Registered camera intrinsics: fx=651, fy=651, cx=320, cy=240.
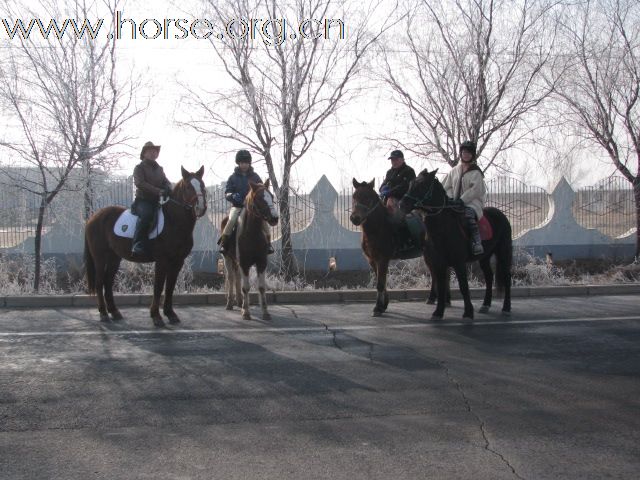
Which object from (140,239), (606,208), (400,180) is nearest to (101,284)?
(140,239)

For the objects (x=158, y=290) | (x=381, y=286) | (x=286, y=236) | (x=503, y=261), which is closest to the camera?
(x=158, y=290)

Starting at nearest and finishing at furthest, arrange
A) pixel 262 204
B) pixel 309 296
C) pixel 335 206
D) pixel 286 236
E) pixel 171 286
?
pixel 262 204, pixel 171 286, pixel 309 296, pixel 286 236, pixel 335 206

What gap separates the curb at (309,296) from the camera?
11891 millimetres

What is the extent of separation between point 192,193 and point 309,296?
3868mm

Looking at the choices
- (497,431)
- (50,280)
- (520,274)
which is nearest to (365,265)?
(520,274)

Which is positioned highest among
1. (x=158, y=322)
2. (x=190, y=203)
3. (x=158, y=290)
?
(x=190, y=203)

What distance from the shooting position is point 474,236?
33.4 feet

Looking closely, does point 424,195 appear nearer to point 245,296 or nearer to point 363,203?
point 363,203

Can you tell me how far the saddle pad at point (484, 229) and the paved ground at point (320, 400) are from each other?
4.83ft

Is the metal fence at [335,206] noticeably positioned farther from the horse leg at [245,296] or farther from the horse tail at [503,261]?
the horse tail at [503,261]

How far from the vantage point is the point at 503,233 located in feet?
36.1

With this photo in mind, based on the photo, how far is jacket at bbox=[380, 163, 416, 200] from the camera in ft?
35.4

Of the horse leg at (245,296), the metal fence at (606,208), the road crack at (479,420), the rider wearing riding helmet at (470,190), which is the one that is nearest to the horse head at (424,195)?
the rider wearing riding helmet at (470,190)

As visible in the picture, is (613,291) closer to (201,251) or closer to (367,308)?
(367,308)
